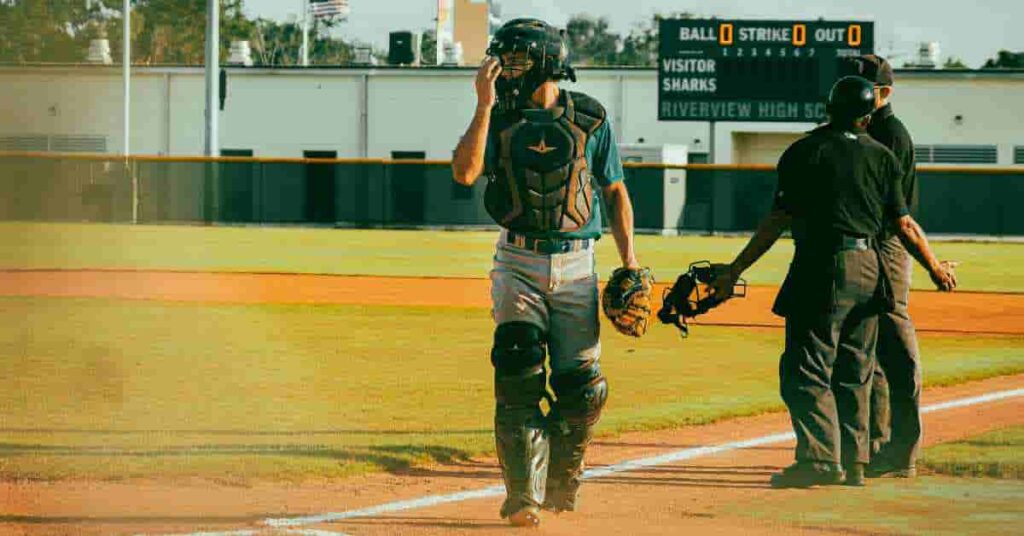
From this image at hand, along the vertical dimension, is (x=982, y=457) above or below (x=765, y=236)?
below

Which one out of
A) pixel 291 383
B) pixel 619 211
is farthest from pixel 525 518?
pixel 291 383

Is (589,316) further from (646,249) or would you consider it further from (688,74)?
(688,74)

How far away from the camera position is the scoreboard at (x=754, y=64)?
114 feet

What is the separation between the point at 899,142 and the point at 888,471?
145 centimetres

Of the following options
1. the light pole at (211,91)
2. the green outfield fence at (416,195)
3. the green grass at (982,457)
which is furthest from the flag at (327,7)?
the green grass at (982,457)

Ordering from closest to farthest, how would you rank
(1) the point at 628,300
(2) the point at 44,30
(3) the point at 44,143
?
(2) the point at 44,30 < (3) the point at 44,143 < (1) the point at 628,300

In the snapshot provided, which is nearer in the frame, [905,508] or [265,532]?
[265,532]

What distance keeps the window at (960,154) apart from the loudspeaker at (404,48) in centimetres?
1552

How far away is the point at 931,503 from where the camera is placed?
6.75 meters

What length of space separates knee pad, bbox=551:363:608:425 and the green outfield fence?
1051 inches

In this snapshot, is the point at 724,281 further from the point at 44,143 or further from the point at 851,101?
the point at 44,143

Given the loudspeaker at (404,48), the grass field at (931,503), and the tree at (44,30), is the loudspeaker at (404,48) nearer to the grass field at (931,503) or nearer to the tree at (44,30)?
the grass field at (931,503)

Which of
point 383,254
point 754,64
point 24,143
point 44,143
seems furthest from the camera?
point 754,64

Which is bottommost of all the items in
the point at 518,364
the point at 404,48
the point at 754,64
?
the point at 518,364
